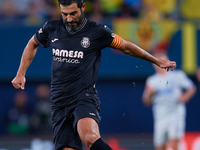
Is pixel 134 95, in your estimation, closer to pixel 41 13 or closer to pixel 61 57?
pixel 41 13

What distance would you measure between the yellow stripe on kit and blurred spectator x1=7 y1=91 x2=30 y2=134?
4.52m

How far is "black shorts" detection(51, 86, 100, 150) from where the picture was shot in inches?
209

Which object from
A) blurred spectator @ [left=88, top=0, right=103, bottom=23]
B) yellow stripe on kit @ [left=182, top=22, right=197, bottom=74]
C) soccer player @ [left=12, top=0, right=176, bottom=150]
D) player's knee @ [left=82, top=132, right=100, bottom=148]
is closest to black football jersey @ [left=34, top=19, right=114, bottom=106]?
soccer player @ [left=12, top=0, right=176, bottom=150]

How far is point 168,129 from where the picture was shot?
999 centimetres

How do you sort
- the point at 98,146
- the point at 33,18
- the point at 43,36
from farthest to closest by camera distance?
1. the point at 33,18
2. the point at 43,36
3. the point at 98,146

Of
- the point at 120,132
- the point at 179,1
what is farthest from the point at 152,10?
the point at 120,132

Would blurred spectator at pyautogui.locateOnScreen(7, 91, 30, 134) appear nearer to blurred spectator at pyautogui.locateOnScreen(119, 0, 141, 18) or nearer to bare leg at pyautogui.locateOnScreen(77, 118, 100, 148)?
blurred spectator at pyautogui.locateOnScreen(119, 0, 141, 18)

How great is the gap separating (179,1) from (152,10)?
2.98 feet

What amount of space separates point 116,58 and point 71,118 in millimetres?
7395

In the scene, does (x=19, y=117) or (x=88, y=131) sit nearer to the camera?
(x=88, y=131)

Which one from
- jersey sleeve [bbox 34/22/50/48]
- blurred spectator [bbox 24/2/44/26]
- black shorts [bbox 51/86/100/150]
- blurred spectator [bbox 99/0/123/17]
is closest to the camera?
black shorts [bbox 51/86/100/150]

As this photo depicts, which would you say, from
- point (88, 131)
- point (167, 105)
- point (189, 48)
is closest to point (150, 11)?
point (189, 48)

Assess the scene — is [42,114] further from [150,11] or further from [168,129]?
[150,11]

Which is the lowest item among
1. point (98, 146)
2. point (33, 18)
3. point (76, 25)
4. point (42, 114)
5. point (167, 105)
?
point (42, 114)
